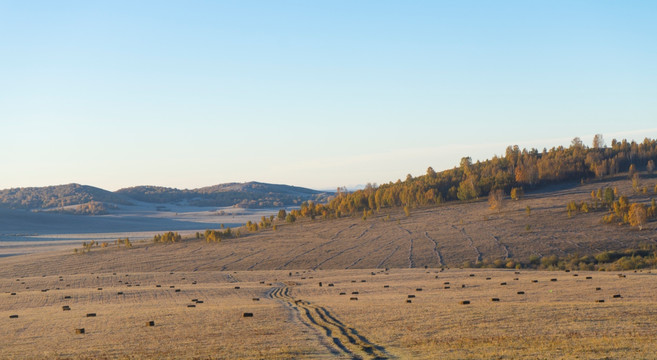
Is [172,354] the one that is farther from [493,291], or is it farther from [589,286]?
[589,286]

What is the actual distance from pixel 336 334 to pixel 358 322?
2.76 metres

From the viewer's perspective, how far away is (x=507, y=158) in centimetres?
16812

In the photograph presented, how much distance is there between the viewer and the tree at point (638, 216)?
7888 centimetres

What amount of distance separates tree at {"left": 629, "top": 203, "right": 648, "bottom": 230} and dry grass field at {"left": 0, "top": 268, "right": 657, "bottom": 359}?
42.5 meters

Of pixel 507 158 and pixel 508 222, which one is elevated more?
pixel 507 158

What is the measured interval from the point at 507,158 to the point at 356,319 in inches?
5851

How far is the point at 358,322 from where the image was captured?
26688 mm

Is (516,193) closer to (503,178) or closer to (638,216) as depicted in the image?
(503,178)

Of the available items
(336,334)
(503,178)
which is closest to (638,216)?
(503,178)

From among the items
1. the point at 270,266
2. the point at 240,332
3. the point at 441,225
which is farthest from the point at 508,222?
the point at 240,332

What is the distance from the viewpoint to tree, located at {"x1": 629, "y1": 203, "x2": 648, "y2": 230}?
78875 millimetres

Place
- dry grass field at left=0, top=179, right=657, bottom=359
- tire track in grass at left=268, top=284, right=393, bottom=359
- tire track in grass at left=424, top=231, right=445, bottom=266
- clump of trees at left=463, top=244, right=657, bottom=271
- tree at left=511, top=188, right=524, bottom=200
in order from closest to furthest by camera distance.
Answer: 1. tire track in grass at left=268, top=284, right=393, bottom=359
2. dry grass field at left=0, top=179, right=657, bottom=359
3. clump of trees at left=463, top=244, right=657, bottom=271
4. tire track in grass at left=424, top=231, right=445, bottom=266
5. tree at left=511, top=188, right=524, bottom=200

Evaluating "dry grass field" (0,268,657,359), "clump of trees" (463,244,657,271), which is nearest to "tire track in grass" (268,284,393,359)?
"dry grass field" (0,268,657,359)

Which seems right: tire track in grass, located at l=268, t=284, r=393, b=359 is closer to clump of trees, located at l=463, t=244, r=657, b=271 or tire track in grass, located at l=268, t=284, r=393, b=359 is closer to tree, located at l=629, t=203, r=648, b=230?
clump of trees, located at l=463, t=244, r=657, b=271
